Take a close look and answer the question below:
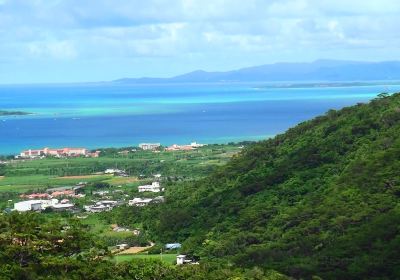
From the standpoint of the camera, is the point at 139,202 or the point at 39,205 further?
the point at 39,205

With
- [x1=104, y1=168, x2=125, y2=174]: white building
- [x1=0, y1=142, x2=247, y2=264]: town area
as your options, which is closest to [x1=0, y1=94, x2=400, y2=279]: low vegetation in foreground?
[x1=0, y1=142, x2=247, y2=264]: town area

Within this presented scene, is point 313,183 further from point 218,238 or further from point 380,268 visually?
point 380,268

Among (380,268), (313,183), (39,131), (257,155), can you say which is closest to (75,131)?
(39,131)

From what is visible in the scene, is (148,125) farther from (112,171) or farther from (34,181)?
(34,181)

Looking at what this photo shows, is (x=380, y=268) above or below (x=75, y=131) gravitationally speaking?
below

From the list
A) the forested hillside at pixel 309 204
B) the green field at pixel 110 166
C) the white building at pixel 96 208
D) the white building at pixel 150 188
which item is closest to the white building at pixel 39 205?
the white building at pixel 96 208

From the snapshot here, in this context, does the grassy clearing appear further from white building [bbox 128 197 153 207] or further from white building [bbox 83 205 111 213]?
white building [bbox 128 197 153 207]

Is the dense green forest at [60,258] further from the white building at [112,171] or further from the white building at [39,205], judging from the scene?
the white building at [112,171]

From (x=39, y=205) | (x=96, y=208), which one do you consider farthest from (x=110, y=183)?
(x=39, y=205)
